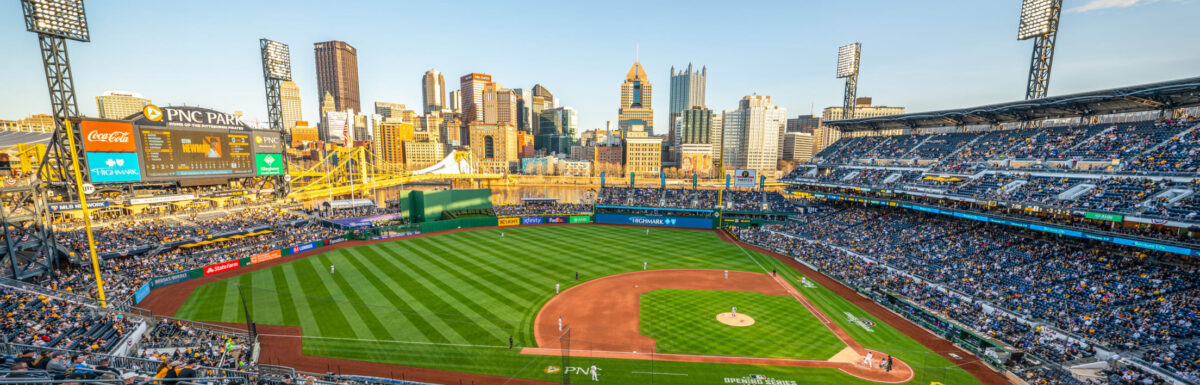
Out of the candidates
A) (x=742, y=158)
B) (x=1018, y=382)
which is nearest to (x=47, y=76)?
(x=1018, y=382)

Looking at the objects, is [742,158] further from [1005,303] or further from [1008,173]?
[1005,303]

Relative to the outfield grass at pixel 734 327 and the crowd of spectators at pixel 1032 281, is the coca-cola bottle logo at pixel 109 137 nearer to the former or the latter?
the outfield grass at pixel 734 327

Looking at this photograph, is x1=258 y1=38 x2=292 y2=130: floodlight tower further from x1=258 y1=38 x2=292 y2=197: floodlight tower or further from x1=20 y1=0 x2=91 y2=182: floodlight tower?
x1=20 y1=0 x2=91 y2=182: floodlight tower

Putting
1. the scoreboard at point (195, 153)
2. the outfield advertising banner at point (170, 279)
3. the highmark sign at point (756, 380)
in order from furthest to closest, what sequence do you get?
1. the scoreboard at point (195, 153)
2. the outfield advertising banner at point (170, 279)
3. the highmark sign at point (756, 380)

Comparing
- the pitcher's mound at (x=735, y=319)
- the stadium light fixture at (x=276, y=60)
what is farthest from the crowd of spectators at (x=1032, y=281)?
the stadium light fixture at (x=276, y=60)

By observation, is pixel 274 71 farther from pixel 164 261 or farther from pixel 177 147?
pixel 164 261

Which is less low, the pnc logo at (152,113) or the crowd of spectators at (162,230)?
the pnc logo at (152,113)

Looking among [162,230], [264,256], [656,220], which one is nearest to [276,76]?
[162,230]
